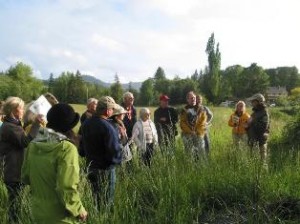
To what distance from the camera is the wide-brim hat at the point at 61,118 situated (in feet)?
12.0

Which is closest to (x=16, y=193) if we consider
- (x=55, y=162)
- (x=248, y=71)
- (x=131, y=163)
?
(x=131, y=163)

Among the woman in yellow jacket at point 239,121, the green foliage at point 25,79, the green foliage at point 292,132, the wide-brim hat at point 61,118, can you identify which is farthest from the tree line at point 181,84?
the wide-brim hat at point 61,118

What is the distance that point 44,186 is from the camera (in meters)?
3.61

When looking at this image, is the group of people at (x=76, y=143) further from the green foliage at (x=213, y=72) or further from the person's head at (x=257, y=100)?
the green foliage at (x=213, y=72)

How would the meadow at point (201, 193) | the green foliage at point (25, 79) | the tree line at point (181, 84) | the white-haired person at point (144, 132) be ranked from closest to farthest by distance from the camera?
1. the meadow at point (201, 193)
2. the white-haired person at point (144, 132)
3. the tree line at point (181, 84)
4. the green foliage at point (25, 79)

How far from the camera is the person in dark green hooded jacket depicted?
3467 millimetres

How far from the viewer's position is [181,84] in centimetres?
7919

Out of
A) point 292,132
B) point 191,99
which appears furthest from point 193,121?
point 292,132

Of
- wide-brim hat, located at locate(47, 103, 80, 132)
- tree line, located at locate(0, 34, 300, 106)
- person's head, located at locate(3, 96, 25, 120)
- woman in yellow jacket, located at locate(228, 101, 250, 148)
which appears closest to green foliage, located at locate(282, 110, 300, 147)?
woman in yellow jacket, located at locate(228, 101, 250, 148)

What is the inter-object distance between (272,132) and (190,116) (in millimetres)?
5032

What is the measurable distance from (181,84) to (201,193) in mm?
73975

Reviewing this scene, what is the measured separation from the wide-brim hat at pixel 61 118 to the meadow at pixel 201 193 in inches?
39.0

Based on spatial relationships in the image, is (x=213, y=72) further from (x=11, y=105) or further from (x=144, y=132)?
(x=11, y=105)

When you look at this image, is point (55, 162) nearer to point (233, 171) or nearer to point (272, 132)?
point (233, 171)
